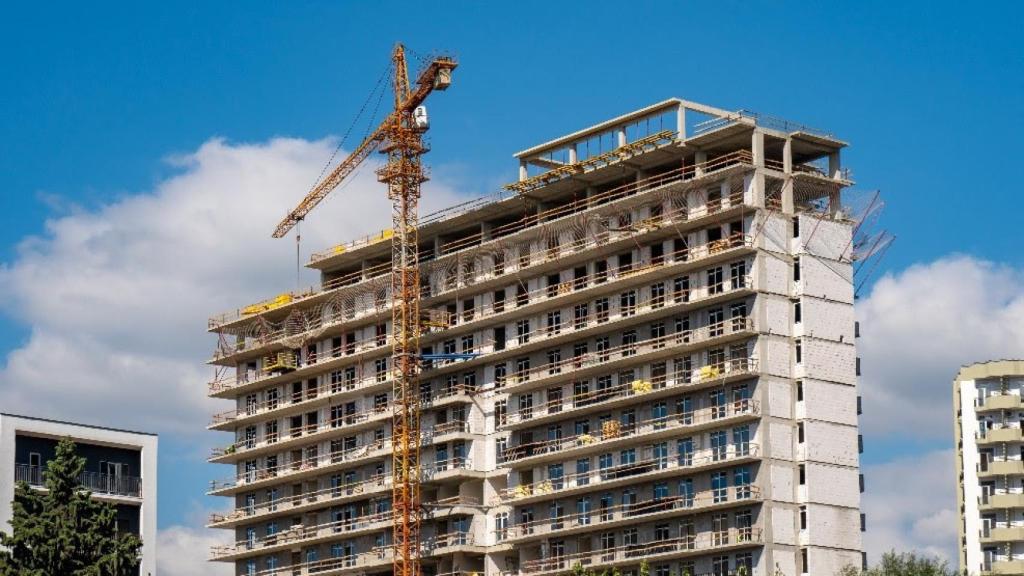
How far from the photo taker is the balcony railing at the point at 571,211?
148 meters

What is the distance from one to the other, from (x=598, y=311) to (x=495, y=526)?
18653 mm

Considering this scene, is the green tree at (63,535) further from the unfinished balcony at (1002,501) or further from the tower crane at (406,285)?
the unfinished balcony at (1002,501)

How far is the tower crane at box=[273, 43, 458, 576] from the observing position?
538ft

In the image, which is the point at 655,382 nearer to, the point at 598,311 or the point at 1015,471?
the point at 598,311

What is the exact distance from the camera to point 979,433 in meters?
190

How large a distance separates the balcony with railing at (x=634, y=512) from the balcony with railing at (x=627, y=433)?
4225mm

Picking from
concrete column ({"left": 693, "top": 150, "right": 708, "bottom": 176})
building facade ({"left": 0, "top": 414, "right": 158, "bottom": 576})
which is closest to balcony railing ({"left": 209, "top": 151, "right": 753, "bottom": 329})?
concrete column ({"left": 693, "top": 150, "right": 708, "bottom": 176})

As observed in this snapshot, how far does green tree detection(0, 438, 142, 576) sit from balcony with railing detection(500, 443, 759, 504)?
41424 mm

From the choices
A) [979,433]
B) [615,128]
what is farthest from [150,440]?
[979,433]

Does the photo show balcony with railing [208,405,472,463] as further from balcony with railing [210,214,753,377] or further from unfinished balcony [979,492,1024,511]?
unfinished balcony [979,492,1024,511]

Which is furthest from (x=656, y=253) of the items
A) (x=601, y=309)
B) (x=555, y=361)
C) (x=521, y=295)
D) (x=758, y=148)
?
(x=521, y=295)

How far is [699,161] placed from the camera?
490ft

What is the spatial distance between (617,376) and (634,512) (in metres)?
9.86

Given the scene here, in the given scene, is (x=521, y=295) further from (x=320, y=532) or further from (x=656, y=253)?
(x=320, y=532)
